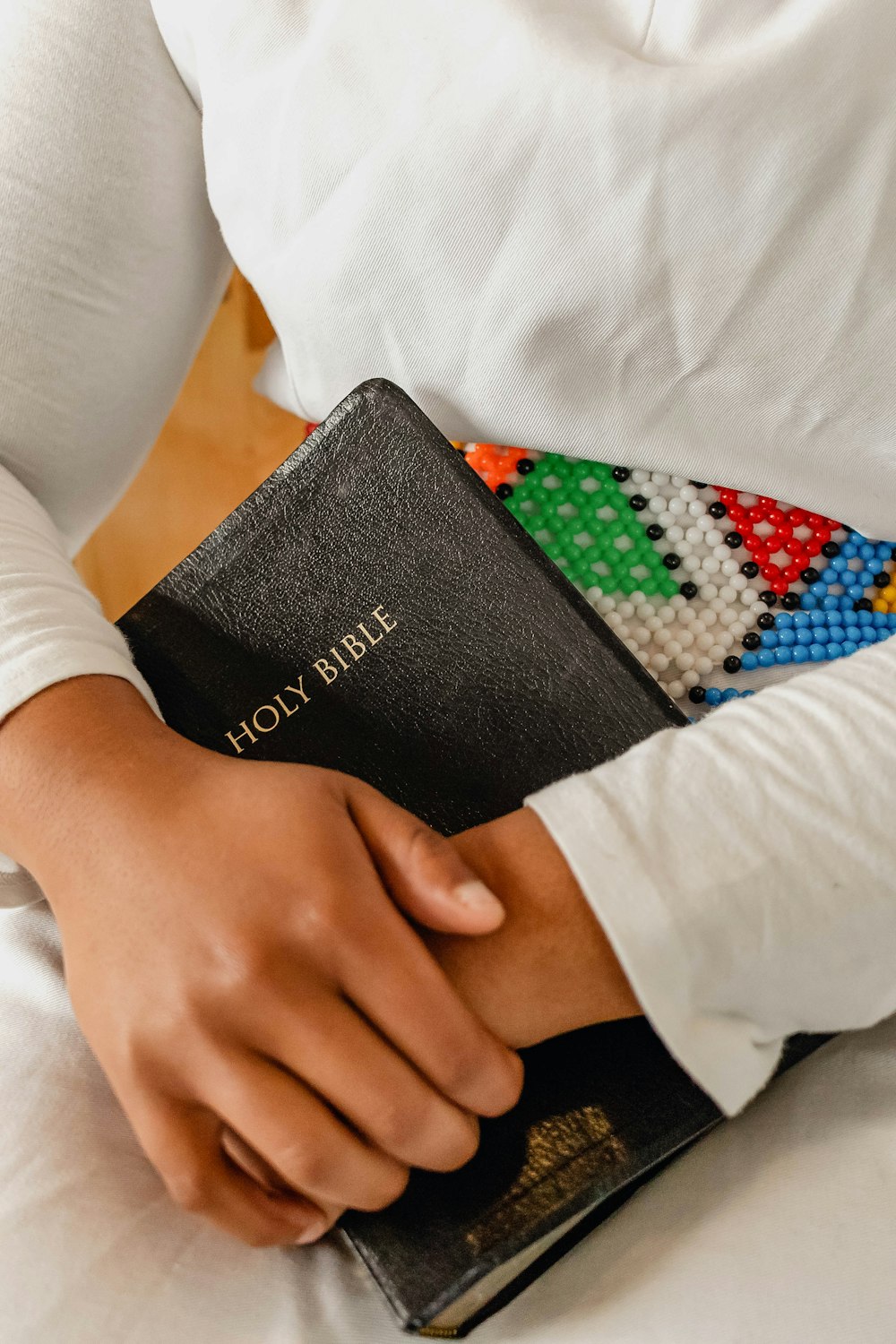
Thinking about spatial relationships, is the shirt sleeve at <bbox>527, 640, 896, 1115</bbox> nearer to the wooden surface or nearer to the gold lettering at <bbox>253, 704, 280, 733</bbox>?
the gold lettering at <bbox>253, 704, 280, 733</bbox>

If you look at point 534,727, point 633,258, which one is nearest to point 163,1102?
point 534,727

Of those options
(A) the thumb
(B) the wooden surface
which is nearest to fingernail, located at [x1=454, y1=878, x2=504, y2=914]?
(A) the thumb

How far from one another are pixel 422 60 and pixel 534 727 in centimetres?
28

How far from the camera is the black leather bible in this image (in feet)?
1.13

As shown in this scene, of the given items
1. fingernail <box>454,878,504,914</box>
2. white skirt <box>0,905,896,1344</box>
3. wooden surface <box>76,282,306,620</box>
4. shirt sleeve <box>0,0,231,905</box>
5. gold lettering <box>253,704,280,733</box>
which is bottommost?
white skirt <box>0,905,896,1344</box>

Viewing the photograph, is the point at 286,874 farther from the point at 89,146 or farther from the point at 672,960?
the point at 89,146

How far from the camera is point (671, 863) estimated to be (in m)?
0.32

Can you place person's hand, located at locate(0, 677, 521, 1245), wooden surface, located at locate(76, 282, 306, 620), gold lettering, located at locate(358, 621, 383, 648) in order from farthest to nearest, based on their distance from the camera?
wooden surface, located at locate(76, 282, 306, 620), gold lettering, located at locate(358, 621, 383, 648), person's hand, located at locate(0, 677, 521, 1245)

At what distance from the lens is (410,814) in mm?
358

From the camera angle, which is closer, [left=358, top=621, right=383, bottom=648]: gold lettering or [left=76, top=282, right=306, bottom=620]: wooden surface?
[left=358, top=621, right=383, bottom=648]: gold lettering

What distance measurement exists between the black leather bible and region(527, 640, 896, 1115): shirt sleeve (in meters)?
0.04

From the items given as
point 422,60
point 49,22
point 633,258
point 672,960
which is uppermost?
point 49,22

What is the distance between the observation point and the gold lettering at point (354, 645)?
16.4 inches

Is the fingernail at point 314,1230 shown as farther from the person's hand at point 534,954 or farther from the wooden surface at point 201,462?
the wooden surface at point 201,462
